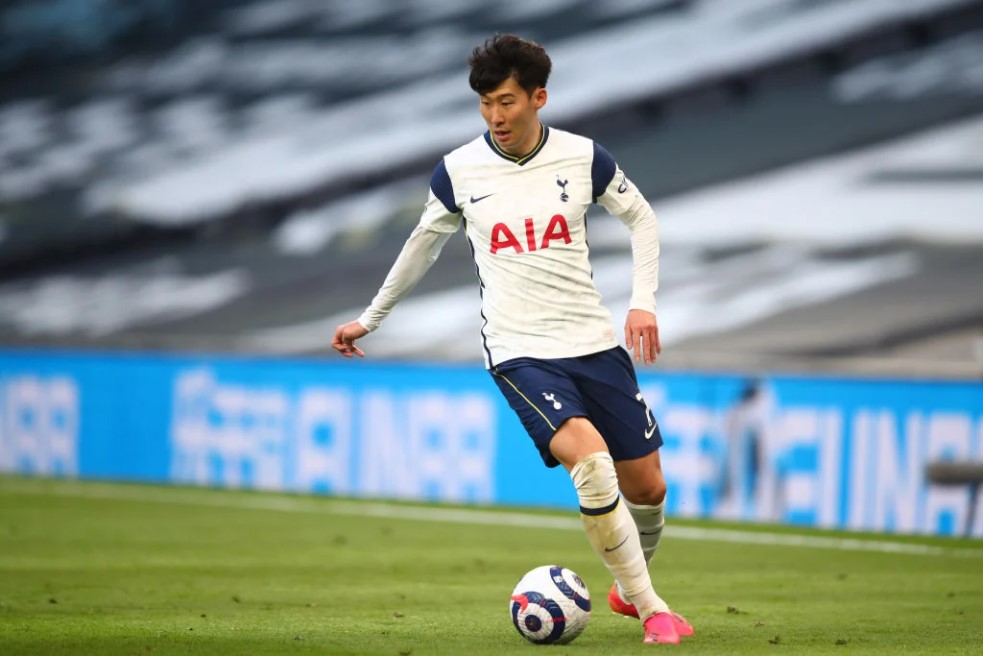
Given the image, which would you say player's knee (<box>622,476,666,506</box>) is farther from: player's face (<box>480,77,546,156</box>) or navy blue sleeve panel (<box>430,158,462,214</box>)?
player's face (<box>480,77,546,156</box>)

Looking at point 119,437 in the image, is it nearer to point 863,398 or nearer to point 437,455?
point 437,455

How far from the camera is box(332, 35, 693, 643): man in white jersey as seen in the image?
516 cm

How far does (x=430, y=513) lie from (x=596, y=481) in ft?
21.3

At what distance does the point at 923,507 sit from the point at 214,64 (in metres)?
10.5

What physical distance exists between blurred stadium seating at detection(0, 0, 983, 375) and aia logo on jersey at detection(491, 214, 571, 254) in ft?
20.0

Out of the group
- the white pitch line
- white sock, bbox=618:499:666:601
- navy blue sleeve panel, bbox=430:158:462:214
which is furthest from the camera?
the white pitch line

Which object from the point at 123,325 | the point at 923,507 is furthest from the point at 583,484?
the point at 123,325

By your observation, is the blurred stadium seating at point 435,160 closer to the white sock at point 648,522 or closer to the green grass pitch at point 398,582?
the green grass pitch at point 398,582

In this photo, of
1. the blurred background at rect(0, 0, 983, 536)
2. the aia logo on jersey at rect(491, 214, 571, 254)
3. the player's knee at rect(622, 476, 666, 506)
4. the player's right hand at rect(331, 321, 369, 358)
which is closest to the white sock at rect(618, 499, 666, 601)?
the player's knee at rect(622, 476, 666, 506)

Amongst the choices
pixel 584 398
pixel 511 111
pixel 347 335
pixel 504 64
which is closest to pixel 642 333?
pixel 584 398

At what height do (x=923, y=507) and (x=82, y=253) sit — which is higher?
(x=82, y=253)

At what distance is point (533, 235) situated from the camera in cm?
535

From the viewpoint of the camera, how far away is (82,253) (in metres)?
17.6

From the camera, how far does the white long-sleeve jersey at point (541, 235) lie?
5355mm
